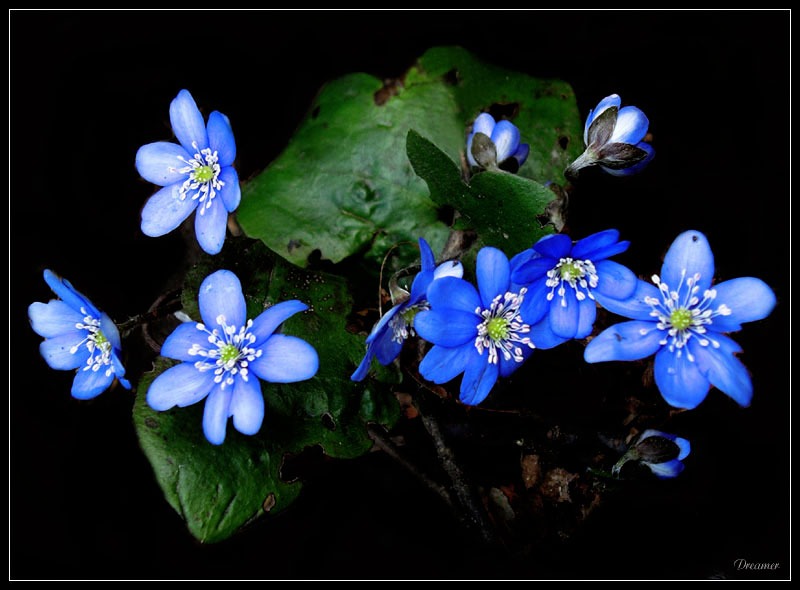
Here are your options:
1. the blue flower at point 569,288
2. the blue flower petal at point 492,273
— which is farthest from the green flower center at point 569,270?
the blue flower petal at point 492,273

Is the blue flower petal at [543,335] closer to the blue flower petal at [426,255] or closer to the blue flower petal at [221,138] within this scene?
the blue flower petal at [426,255]

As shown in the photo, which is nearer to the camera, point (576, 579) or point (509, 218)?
point (509, 218)

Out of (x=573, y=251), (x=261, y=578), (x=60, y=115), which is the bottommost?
(x=261, y=578)

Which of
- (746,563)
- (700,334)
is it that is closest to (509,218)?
(700,334)

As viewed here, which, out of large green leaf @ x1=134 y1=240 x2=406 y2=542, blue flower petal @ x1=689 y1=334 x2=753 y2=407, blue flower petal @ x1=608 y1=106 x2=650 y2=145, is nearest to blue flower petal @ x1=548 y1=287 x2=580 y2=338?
blue flower petal @ x1=689 y1=334 x2=753 y2=407

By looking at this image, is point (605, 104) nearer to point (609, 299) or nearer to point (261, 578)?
point (609, 299)

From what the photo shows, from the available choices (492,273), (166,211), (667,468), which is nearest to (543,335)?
(492,273)

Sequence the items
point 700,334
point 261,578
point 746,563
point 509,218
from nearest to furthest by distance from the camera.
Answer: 1. point 700,334
2. point 509,218
3. point 746,563
4. point 261,578

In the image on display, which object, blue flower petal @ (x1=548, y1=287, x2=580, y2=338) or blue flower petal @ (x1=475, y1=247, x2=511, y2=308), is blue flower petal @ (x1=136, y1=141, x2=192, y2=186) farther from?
blue flower petal @ (x1=548, y1=287, x2=580, y2=338)
